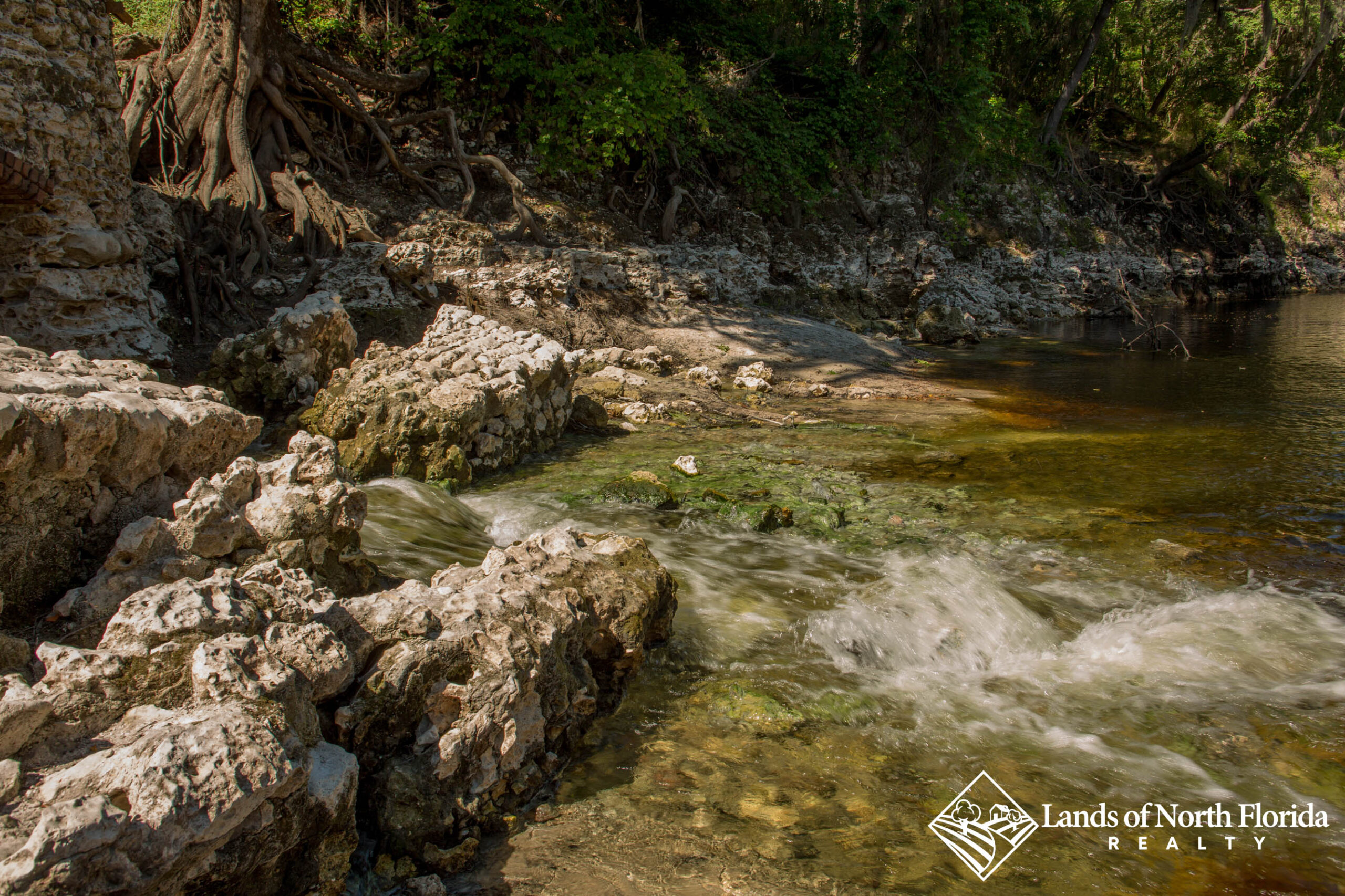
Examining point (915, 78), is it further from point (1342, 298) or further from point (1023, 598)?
point (1023, 598)

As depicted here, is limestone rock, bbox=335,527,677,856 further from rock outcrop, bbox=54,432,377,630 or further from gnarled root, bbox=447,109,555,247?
gnarled root, bbox=447,109,555,247

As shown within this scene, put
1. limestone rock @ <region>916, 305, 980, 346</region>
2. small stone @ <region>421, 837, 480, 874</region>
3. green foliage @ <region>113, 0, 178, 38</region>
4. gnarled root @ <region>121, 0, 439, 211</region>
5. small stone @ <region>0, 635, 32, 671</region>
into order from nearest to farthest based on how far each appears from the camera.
A: small stone @ <region>0, 635, 32, 671</region>, small stone @ <region>421, 837, 480, 874</region>, gnarled root @ <region>121, 0, 439, 211</region>, green foliage @ <region>113, 0, 178, 38</region>, limestone rock @ <region>916, 305, 980, 346</region>

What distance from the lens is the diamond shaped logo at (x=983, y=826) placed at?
2236 millimetres

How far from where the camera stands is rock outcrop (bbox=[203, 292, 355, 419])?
7000mm

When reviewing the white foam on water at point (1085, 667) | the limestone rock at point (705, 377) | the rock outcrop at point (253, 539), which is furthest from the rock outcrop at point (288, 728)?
the limestone rock at point (705, 377)

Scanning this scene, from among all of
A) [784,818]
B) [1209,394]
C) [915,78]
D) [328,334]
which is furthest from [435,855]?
[915,78]

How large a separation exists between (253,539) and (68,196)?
20.0ft

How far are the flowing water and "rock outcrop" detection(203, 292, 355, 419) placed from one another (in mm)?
2346

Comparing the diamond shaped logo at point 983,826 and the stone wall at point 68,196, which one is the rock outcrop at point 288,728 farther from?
the stone wall at point 68,196

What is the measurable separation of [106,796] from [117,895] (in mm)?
186

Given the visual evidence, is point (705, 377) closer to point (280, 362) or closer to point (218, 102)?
point (280, 362)

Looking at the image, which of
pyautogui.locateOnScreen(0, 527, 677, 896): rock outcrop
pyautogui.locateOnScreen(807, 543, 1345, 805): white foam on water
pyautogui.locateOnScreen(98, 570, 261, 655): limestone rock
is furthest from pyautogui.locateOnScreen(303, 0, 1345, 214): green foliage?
pyautogui.locateOnScreen(98, 570, 261, 655): limestone rock

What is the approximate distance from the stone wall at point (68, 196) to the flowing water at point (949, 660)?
151 inches

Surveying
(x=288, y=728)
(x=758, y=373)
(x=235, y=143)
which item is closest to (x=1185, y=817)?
(x=288, y=728)
